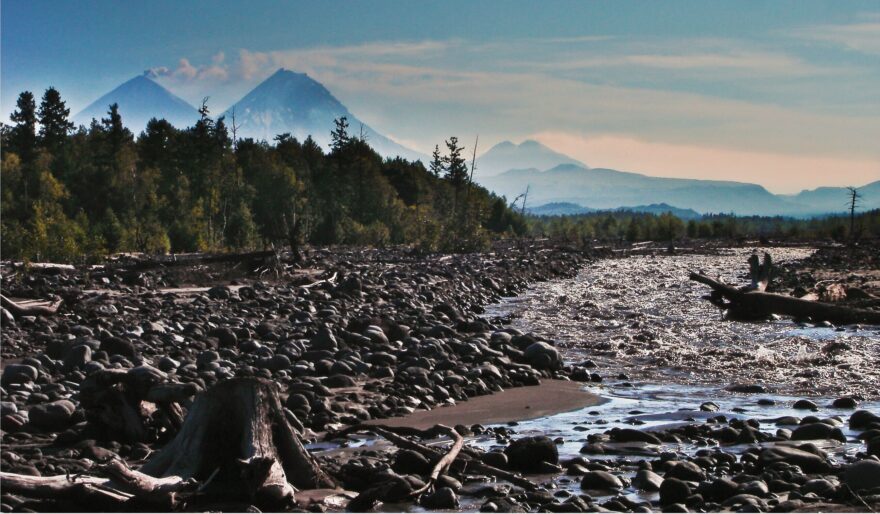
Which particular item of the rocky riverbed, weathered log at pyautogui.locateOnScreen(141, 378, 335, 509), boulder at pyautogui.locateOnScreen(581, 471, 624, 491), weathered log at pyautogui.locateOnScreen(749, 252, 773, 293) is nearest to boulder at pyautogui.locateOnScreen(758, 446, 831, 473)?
the rocky riverbed

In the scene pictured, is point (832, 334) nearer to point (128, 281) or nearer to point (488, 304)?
point (488, 304)

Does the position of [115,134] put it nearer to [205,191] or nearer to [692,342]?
[205,191]

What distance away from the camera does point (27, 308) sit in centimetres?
1623

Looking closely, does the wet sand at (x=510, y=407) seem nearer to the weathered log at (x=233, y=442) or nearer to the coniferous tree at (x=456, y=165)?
the weathered log at (x=233, y=442)

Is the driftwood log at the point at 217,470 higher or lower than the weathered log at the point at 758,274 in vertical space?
lower

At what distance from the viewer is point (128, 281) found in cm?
2367

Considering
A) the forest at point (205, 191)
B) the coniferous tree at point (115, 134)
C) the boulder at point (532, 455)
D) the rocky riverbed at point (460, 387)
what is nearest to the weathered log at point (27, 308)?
the rocky riverbed at point (460, 387)

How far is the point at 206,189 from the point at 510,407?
55.0 m

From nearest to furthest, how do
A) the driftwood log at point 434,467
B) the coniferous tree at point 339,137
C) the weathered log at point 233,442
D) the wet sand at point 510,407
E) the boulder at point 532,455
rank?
the weathered log at point 233,442, the driftwood log at point 434,467, the boulder at point 532,455, the wet sand at point 510,407, the coniferous tree at point 339,137

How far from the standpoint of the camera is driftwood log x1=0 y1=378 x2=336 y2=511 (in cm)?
A: 559

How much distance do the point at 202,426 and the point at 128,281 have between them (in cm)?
1862

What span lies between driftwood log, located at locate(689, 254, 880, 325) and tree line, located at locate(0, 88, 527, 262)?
85.3ft

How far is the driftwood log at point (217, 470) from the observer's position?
5.59 meters

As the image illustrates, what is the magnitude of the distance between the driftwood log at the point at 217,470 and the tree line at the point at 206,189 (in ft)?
115
